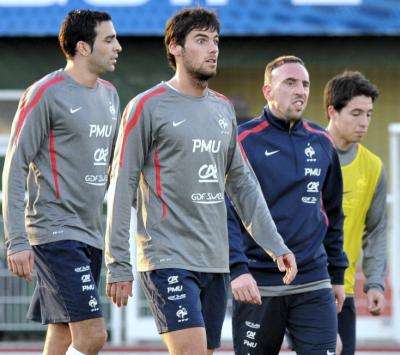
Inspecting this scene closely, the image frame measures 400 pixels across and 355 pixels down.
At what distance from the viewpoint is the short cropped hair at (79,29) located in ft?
26.8

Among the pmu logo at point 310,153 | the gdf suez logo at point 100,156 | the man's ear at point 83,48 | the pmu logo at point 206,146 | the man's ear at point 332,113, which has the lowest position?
the gdf suez logo at point 100,156

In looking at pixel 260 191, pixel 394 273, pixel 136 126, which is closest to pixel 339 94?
pixel 260 191

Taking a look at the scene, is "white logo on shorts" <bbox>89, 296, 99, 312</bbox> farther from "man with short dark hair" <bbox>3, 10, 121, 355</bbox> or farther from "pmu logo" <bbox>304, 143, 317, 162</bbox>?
"pmu logo" <bbox>304, 143, 317, 162</bbox>

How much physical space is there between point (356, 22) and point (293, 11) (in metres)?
0.70

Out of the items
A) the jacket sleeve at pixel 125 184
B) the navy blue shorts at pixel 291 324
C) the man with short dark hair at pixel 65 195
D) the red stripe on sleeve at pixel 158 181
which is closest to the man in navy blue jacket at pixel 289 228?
the navy blue shorts at pixel 291 324

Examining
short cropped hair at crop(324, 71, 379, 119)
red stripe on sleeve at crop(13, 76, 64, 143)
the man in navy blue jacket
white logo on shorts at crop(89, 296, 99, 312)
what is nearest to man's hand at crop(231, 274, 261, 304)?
the man in navy blue jacket

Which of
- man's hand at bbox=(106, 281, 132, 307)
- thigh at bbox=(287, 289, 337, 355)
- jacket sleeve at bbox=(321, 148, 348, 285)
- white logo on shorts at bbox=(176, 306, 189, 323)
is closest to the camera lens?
man's hand at bbox=(106, 281, 132, 307)

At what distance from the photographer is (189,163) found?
277 inches

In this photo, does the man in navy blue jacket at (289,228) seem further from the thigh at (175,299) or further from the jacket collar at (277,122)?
the thigh at (175,299)

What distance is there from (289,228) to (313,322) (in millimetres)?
528

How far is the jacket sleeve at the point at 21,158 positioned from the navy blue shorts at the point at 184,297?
2.44 feet

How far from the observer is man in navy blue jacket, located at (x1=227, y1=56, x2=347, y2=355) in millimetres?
7750

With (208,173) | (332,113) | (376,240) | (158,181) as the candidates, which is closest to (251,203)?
(208,173)

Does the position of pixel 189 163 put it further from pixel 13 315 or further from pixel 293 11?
pixel 293 11
